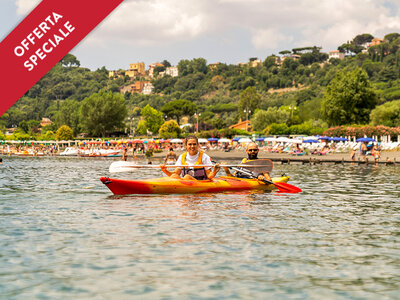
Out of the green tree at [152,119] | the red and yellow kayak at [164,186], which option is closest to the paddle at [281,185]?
the red and yellow kayak at [164,186]

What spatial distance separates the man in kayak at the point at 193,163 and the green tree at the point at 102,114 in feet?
330

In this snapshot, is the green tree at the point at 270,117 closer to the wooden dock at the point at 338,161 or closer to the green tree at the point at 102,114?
the green tree at the point at 102,114

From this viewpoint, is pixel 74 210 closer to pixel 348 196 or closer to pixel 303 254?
pixel 303 254

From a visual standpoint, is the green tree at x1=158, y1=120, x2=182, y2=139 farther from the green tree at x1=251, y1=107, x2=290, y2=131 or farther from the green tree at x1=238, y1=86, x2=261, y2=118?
the green tree at x1=238, y1=86, x2=261, y2=118

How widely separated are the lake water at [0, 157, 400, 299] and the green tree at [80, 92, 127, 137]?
10068 cm

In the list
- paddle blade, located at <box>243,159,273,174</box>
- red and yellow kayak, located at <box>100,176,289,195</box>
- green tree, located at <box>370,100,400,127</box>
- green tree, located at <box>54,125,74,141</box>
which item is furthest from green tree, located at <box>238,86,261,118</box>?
red and yellow kayak, located at <box>100,176,289,195</box>

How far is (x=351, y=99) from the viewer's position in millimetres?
74000

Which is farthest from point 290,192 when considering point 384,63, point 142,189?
point 384,63

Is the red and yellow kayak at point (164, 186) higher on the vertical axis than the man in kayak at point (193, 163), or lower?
lower

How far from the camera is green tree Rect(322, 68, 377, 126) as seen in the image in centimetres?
7375

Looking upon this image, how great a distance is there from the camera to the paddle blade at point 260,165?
16.2 metres

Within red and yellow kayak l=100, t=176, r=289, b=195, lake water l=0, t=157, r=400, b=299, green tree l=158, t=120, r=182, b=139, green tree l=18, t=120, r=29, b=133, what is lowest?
lake water l=0, t=157, r=400, b=299

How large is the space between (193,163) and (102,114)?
101021mm

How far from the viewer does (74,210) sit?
43.2 ft
